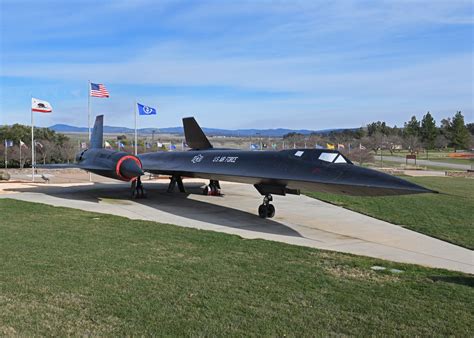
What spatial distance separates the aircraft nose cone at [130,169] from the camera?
56.3 ft

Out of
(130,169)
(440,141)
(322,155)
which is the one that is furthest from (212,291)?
(440,141)

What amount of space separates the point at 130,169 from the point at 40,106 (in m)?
12.1

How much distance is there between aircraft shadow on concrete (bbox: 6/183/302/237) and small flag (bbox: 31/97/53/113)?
227 inches

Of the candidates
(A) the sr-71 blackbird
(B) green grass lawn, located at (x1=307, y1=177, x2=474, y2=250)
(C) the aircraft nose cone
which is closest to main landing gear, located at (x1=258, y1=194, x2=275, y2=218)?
(A) the sr-71 blackbird

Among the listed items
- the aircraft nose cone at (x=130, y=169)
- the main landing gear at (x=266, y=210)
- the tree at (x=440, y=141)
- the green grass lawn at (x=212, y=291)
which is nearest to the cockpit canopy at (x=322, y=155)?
the main landing gear at (x=266, y=210)

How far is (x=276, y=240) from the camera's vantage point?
34.0ft

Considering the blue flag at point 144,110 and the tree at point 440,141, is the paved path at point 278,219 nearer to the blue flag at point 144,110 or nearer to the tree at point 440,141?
the blue flag at point 144,110

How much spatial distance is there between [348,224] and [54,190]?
1446 centimetres

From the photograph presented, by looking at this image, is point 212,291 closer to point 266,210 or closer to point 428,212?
point 266,210

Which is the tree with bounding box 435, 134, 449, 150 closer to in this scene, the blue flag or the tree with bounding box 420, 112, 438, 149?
the tree with bounding box 420, 112, 438, 149

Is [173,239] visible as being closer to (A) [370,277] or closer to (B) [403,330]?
(A) [370,277]

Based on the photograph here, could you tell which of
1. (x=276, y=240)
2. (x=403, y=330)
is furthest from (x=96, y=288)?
(x=276, y=240)

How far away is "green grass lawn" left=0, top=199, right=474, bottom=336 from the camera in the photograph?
190 inches

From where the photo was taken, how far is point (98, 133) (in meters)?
21.9
